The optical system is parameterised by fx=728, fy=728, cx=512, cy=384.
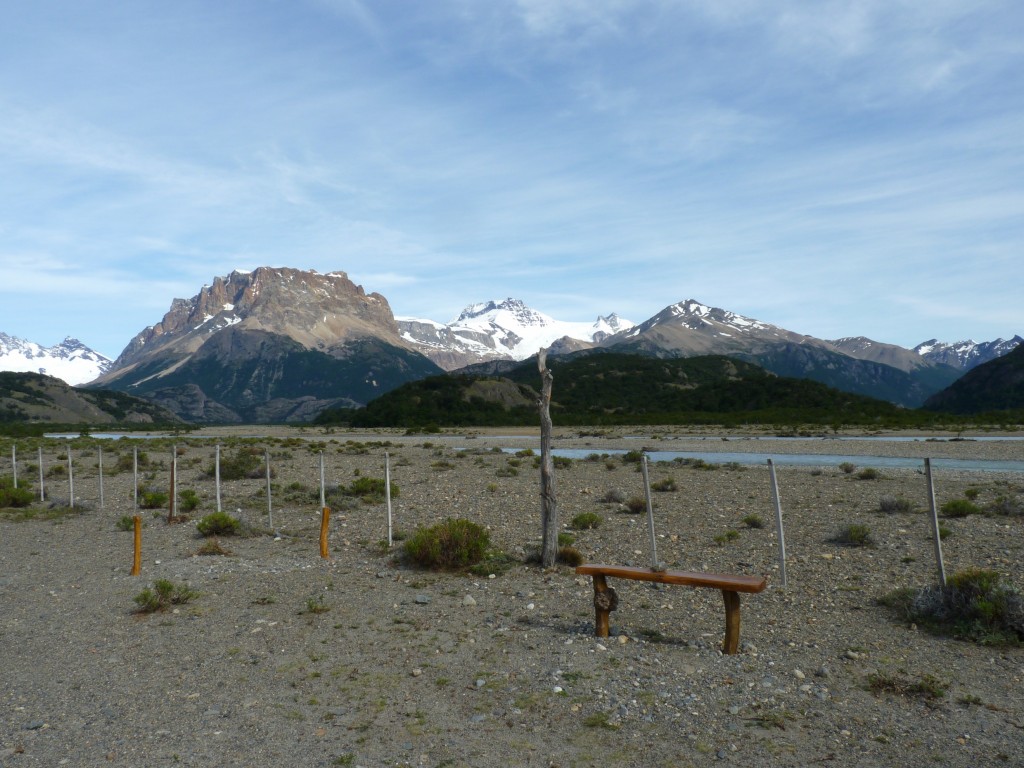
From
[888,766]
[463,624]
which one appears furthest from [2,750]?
[888,766]

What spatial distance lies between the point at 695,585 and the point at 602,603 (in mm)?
1175

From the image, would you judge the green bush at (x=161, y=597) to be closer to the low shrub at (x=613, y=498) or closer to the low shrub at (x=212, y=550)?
the low shrub at (x=212, y=550)

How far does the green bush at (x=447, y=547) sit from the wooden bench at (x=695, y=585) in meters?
4.16

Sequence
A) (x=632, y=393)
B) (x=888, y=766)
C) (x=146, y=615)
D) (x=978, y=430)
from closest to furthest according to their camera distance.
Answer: (x=888, y=766), (x=146, y=615), (x=978, y=430), (x=632, y=393)

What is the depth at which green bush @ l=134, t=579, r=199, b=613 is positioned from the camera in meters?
10.8

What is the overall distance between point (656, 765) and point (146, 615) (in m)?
8.13

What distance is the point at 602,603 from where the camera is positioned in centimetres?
898

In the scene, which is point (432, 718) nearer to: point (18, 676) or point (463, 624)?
point (463, 624)

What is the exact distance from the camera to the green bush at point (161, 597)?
10.8m

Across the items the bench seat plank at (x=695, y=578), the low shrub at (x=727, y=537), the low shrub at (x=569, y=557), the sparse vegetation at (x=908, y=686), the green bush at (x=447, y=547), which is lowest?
the sparse vegetation at (x=908, y=686)

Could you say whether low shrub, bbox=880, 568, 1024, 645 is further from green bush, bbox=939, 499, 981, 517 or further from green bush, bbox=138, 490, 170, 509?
green bush, bbox=138, 490, 170, 509

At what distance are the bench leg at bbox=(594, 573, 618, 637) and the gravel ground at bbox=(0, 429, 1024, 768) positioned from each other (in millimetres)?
224

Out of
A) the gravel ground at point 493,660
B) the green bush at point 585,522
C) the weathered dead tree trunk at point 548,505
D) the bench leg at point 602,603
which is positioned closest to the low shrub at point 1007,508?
the gravel ground at point 493,660

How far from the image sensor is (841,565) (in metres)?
12.5
